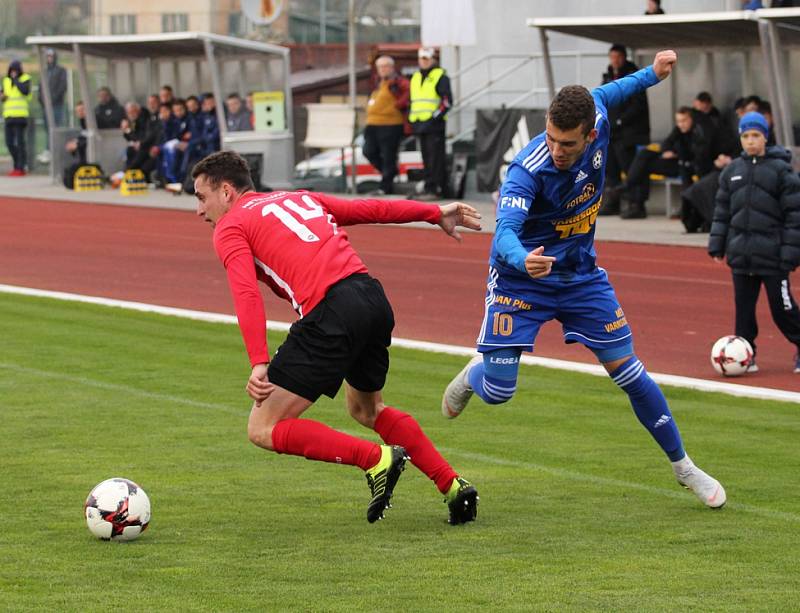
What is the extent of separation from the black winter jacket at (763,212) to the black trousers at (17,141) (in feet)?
86.5

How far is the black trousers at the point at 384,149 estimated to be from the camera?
26188mm

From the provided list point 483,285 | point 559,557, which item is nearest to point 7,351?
point 483,285

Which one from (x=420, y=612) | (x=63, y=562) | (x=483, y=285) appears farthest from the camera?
(x=483, y=285)

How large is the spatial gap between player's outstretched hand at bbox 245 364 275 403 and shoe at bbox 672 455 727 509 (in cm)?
203

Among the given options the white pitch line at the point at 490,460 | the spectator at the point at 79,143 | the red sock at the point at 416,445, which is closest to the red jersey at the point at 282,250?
the red sock at the point at 416,445

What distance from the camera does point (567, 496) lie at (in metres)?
7.44

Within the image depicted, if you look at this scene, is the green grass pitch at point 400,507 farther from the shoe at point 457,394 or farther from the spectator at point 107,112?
the spectator at point 107,112

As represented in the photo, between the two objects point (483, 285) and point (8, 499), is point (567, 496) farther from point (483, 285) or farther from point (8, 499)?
point (483, 285)

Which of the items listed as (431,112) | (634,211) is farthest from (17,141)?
(634,211)

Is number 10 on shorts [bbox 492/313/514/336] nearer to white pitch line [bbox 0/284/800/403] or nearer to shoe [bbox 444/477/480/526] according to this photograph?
shoe [bbox 444/477/480/526]

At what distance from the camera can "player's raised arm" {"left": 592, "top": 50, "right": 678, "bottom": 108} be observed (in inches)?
287

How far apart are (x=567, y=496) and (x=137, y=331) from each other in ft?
22.6

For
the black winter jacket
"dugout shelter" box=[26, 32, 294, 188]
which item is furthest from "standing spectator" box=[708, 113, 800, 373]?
"dugout shelter" box=[26, 32, 294, 188]

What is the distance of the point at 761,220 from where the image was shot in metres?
11.1
